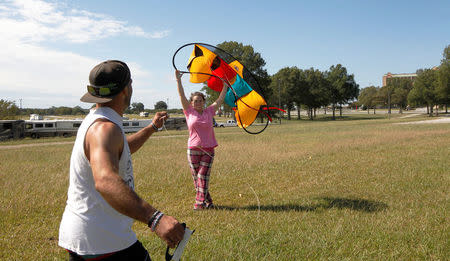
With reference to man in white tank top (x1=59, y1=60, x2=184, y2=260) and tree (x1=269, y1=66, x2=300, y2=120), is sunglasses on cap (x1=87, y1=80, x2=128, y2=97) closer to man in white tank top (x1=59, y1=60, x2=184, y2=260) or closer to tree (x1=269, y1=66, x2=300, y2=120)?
man in white tank top (x1=59, y1=60, x2=184, y2=260)

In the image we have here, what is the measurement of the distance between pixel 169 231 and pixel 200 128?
4099 mm

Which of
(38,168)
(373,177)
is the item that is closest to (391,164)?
(373,177)

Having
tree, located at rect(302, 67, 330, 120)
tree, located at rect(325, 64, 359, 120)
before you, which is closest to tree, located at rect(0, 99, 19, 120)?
tree, located at rect(302, 67, 330, 120)

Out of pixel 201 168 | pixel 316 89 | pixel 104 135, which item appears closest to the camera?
pixel 104 135

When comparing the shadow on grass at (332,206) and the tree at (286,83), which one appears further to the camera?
the tree at (286,83)

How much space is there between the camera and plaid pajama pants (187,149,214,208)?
5.85 meters

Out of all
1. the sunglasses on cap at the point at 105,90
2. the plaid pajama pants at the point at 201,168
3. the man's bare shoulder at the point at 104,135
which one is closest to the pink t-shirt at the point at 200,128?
the plaid pajama pants at the point at 201,168

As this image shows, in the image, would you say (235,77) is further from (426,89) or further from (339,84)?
(339,84)

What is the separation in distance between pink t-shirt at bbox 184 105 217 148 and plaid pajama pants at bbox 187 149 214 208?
0.49 feet

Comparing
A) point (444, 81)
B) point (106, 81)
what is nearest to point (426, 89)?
point (444, 81)

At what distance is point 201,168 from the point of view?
587cm

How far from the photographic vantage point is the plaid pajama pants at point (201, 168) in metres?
5.85

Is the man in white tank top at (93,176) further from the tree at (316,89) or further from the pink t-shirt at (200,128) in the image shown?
the tree at (316,89)

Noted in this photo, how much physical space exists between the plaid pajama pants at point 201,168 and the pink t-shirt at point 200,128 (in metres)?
0.15
